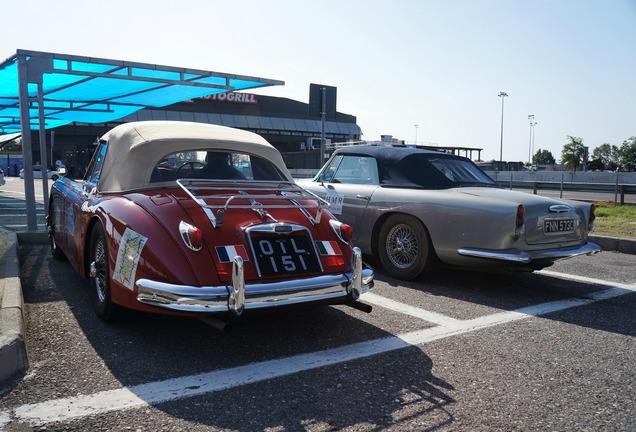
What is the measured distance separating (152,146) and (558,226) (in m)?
4.00

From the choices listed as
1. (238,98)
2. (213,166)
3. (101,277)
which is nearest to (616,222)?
(213,166)

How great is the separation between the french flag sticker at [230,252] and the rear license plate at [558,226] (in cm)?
322

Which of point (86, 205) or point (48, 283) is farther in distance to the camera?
point (48, 283)

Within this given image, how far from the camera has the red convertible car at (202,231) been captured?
330cm

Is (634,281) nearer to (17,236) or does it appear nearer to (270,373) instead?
(270,373)

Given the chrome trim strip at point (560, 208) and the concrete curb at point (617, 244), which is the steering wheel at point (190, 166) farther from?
the concrete curb at point (617, 244)

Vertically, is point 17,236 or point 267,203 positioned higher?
point 267,203

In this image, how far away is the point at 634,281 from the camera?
5984mm

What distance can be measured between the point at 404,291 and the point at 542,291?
1499 mm

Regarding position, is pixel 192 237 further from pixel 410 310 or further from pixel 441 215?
pixel 441 215

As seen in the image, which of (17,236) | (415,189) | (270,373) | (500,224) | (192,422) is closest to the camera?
(192,422)

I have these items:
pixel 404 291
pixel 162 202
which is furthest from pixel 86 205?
pixel 404 291

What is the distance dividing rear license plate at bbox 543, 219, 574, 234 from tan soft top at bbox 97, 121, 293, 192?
2.62 meters

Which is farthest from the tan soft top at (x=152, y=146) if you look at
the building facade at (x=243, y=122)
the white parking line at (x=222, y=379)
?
the building facade at (x=243, y=122)
